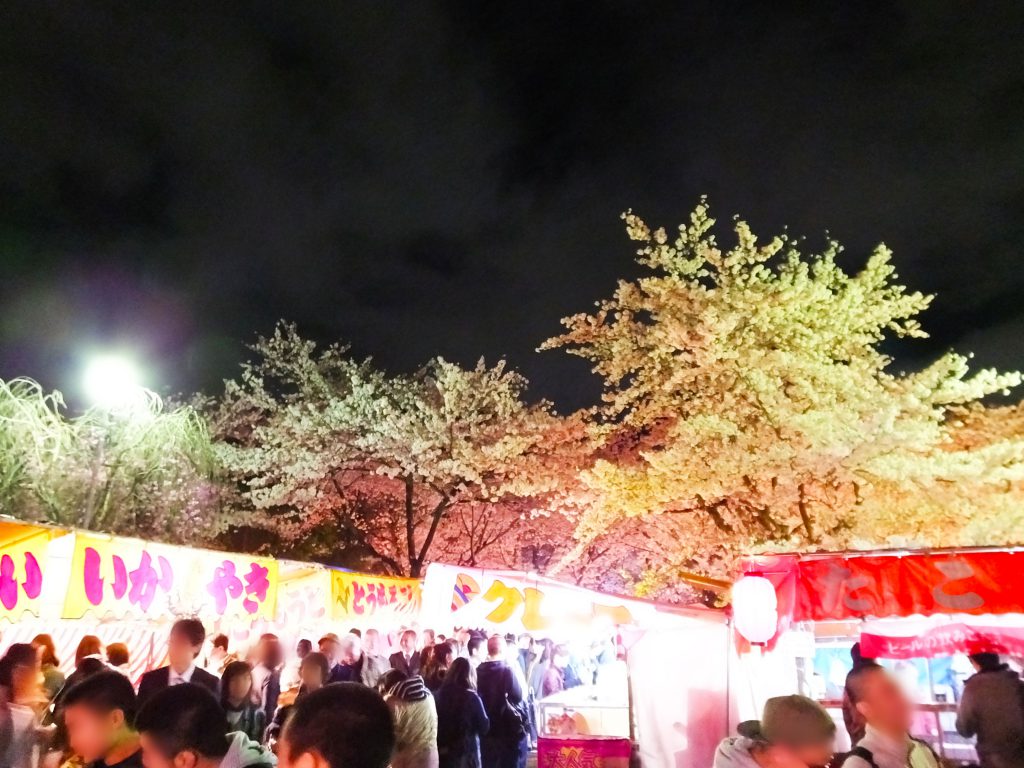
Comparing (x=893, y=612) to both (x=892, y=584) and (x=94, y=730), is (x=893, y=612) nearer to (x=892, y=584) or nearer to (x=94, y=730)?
(x=892, y=584)

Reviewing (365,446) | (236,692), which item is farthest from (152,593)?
(365,446)

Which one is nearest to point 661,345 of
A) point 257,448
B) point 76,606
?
point 76,606

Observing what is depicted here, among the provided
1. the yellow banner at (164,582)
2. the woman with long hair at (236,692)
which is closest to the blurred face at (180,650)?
the woman with long hair at (236,692)

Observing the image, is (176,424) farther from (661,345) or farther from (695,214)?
(695,214)

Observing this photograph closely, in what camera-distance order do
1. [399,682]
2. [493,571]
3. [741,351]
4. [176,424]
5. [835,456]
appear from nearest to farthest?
[399,682], [493,571], [835,456], [741,351], [176,424]

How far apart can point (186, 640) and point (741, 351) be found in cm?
1069

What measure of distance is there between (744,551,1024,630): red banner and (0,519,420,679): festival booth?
766 cm

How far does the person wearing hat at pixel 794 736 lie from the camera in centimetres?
327

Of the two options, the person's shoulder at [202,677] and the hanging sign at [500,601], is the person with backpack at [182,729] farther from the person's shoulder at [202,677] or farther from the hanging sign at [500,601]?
the hanging sign at [500,601]

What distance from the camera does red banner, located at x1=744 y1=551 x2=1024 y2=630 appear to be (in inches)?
291

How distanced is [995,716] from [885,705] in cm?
322

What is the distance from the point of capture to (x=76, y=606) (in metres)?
8.91

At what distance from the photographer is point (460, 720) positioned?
811cm

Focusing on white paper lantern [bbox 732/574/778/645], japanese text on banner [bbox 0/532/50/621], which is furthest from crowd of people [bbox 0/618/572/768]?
white paper lantern [bbox 732/574/778/645]
